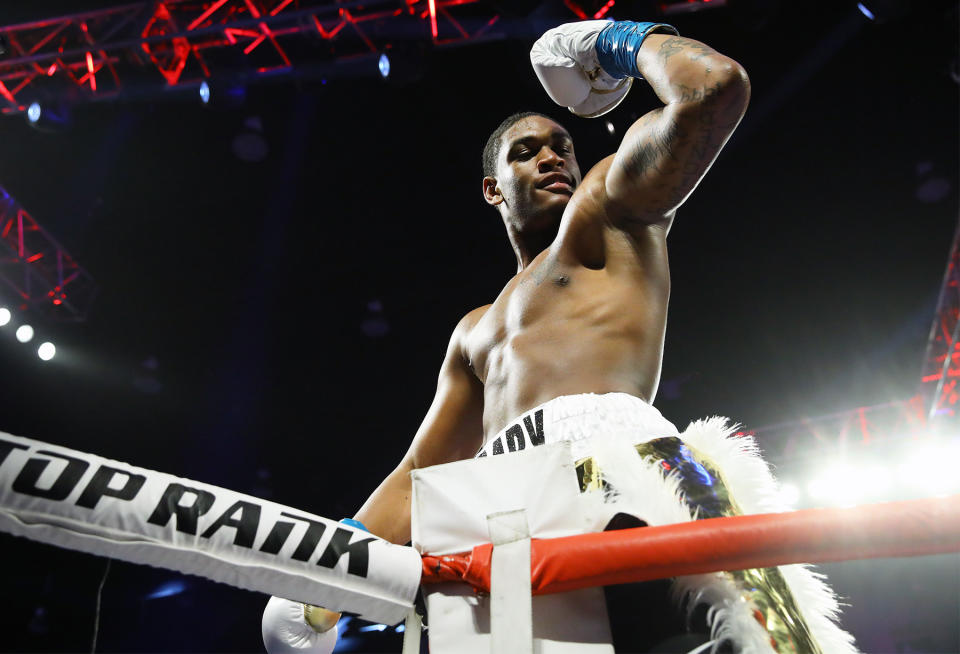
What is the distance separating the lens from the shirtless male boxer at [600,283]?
1.32 metres

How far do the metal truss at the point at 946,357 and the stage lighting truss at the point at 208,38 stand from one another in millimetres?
3967

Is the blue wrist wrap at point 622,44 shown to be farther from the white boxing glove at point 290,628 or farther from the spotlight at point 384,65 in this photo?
the spotlight at point 384,65

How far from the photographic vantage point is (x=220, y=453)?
6.56 meters

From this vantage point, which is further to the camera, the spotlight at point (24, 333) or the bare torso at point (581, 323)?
the spotlight at point (24, 333)

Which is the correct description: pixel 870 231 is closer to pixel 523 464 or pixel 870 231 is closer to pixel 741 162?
pixel 741 162

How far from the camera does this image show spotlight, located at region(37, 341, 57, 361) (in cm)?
536

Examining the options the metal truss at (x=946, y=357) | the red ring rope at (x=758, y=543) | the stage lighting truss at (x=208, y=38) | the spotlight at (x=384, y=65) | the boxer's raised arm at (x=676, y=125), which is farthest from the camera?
the metal truss at (x=946, y=357)

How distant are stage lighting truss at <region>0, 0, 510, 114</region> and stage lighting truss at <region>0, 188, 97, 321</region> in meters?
0.81

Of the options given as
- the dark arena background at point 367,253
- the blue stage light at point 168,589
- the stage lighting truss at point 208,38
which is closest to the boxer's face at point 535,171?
the dark arena background at point 367,253

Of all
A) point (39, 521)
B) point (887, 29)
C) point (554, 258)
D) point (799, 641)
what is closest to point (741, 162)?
point (887, 29)

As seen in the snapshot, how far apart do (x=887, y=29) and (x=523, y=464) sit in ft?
16.9

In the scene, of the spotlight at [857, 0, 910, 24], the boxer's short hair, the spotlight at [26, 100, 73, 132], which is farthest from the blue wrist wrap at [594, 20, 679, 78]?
the spotlight at [26, 100, 73, 132]

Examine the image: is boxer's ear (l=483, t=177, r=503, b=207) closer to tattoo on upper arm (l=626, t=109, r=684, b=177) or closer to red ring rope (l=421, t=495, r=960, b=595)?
tattoo on upper arm (l=626, t=109, r=684, b=177)

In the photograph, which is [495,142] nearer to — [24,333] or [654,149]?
[654,149]
